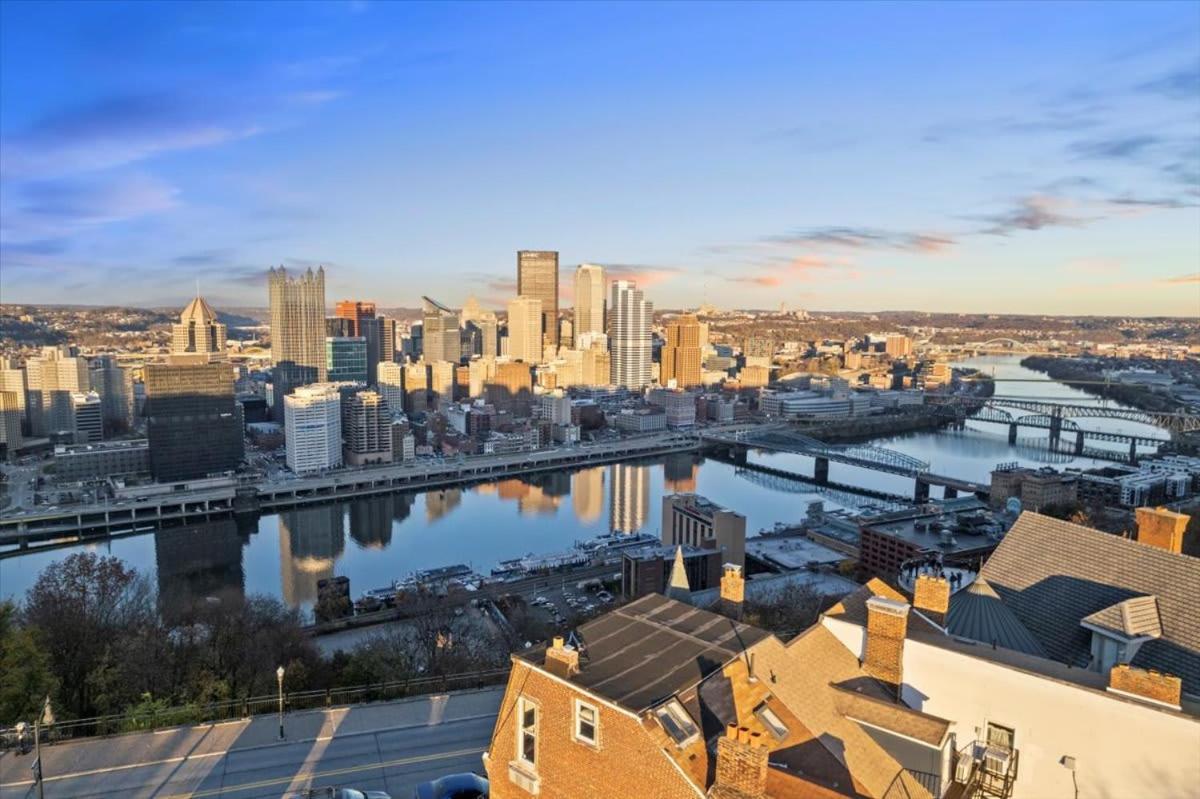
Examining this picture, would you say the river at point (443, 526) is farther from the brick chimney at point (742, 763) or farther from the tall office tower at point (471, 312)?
the tall office tower at point (471, 312)

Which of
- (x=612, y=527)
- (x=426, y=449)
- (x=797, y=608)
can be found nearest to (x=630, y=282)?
(x=426, y=449)

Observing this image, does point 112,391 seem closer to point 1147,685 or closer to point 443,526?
point 443,526

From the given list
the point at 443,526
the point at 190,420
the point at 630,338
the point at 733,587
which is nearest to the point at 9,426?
the point at 190,420

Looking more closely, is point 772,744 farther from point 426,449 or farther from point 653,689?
point 426,449

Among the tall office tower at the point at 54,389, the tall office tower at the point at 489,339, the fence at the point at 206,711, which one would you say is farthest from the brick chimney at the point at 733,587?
the tall office tower at the point at 489,339

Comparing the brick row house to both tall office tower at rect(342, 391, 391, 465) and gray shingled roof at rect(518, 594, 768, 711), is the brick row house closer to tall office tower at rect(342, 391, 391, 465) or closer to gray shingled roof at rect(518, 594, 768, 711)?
gray shingled roof at rect(518, 594, 768, 711)
